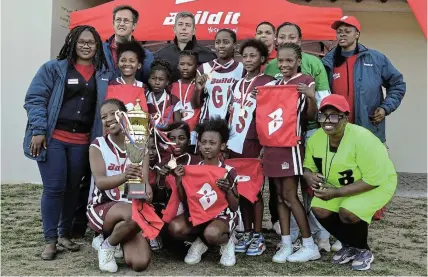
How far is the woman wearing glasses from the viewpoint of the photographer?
4.07 meters

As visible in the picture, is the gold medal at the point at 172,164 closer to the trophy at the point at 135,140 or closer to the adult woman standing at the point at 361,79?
the trophy at the point at 135,140

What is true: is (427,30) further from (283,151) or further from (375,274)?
(375,274)

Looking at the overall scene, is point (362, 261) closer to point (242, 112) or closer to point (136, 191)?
point (242, 112)

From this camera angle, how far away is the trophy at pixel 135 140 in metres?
3.75

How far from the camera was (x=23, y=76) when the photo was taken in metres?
8.19

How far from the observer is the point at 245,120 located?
4441 millimetres

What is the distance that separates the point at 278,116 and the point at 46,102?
1948mm

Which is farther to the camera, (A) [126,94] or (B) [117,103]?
(A) [126,94]

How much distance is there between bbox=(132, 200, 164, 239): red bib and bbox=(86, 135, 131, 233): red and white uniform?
201 mm

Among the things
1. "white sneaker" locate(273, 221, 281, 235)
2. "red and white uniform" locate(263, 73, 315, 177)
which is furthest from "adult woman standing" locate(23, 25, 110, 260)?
"white sneaker" locate(273, 221, 281, 235)

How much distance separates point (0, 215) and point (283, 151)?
11.7 ft

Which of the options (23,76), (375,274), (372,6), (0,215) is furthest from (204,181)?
(372,6)

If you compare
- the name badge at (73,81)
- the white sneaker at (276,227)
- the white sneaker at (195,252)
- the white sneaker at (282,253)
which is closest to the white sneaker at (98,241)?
the white sneaker at (195,252)

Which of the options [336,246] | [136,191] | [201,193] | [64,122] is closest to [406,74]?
[336,246]
